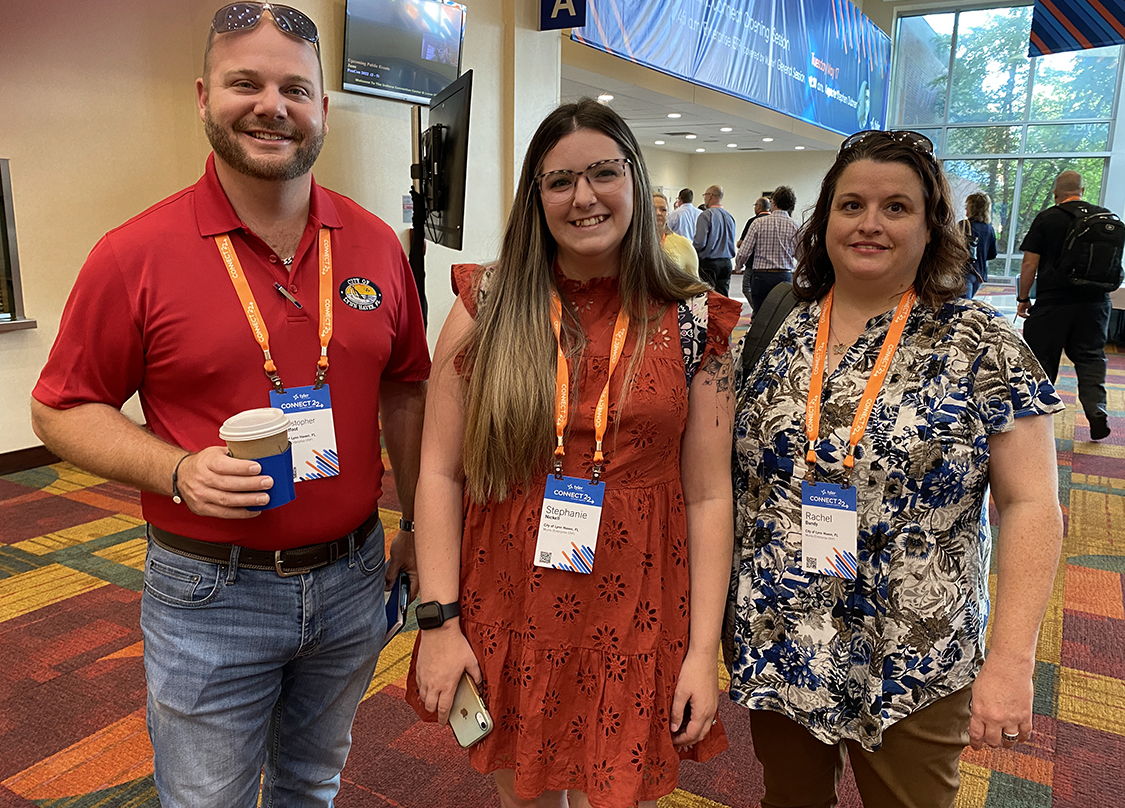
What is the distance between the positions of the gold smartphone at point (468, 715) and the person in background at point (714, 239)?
8098 mm

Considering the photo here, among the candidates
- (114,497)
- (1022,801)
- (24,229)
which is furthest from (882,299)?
(24,229)

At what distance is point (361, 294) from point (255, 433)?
42 cm

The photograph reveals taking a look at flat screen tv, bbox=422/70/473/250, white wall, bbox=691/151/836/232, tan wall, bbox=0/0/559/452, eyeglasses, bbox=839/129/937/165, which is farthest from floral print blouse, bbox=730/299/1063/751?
white wall, bbox=691/151/836/232

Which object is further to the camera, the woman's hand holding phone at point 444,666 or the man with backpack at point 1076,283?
the man with backpack at point 1076,283

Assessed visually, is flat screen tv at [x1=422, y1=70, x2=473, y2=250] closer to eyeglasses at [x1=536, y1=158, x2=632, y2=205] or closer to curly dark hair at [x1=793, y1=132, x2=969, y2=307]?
eyeglasses at [x1=536, y1=158, x2=632, y2=205]

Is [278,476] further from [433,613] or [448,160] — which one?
[448,160]

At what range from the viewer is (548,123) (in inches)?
51.3

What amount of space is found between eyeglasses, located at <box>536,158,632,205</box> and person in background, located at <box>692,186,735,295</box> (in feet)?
26.0

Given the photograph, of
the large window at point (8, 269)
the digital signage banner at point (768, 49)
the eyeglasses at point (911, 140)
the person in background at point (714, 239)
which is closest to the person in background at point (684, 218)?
the person in background at point (714, 239)

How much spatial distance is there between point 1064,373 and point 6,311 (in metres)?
9.77

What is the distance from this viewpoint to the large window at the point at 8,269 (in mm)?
4309

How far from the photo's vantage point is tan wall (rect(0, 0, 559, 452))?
4.38 meters

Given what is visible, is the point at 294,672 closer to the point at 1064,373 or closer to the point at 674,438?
the point at 674,438

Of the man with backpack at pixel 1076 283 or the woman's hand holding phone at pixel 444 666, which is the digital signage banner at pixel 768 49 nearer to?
the man with backpack at pixel 1076 283
